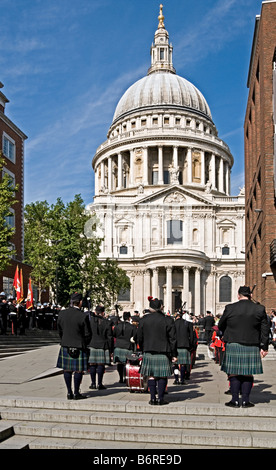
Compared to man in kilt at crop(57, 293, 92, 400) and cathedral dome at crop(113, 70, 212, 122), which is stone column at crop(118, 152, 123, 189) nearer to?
cathedral dome at crop(113, 70, 212, 122)

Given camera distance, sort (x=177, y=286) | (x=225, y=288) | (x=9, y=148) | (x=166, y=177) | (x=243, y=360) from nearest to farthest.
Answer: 1. (x=243, y=360)
2. (x=9, y=148)
3. (x=177, y=286)
4. (x=225, y=288)
5. (x=166, y=177)

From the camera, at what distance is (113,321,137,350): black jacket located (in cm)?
1491

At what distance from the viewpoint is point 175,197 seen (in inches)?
3206

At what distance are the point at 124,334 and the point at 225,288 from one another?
218ft

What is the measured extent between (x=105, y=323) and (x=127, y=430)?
16.8 feet

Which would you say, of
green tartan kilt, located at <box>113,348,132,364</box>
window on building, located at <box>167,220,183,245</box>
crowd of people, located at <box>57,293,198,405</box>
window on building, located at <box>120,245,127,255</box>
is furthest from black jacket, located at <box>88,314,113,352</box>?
window on building, located at <box>120,245,127,255</box>

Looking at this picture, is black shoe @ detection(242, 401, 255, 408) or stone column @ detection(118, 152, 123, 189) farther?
stone column @ detection(118, 152, 123, 189)

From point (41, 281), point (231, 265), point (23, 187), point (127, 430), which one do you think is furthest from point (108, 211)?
point (127, 430)

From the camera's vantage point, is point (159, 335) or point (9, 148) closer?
point (159, 335)

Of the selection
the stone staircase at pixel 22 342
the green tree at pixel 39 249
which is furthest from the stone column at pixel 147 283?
the stone staircase at pixel 22 342

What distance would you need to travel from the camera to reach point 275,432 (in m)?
9.07

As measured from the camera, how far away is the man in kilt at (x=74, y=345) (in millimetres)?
11172

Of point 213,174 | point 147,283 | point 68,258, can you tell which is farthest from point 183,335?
point 213,174

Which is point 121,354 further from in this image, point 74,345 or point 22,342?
point 22,342
